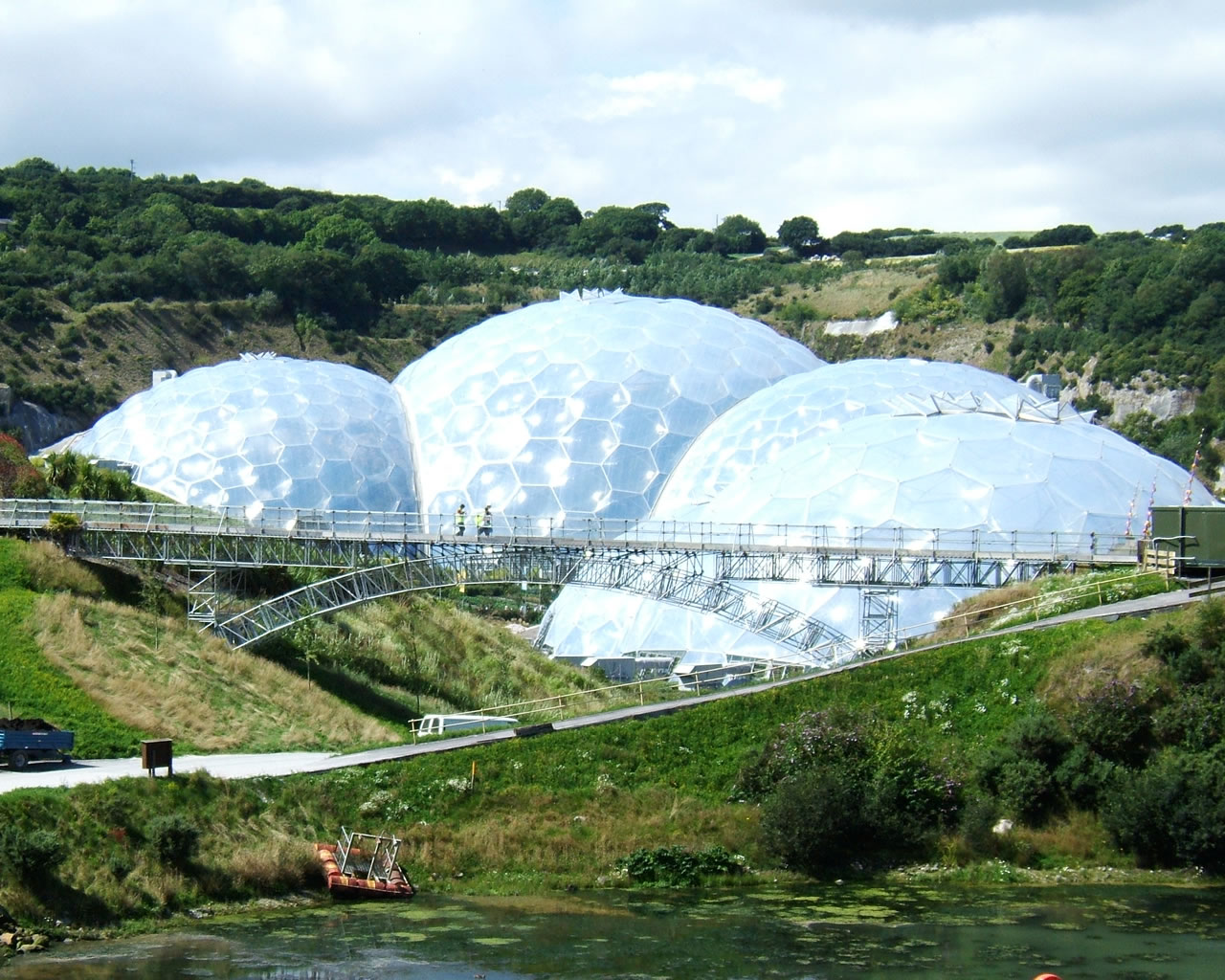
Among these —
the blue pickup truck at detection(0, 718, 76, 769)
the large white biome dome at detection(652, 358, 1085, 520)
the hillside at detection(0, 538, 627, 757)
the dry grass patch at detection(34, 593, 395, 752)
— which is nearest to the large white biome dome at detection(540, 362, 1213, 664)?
the large white biome dome at detection(652, 358, 1085, 520)

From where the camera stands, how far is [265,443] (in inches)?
2625

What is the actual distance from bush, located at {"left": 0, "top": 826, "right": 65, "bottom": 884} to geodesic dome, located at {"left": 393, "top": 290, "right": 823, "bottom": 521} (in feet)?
122

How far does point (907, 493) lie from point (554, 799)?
732 inches

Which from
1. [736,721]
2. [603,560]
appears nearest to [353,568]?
[603,560]

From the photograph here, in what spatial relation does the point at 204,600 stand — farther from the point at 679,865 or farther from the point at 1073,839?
the point at 1073,839

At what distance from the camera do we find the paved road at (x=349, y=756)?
32356 mm

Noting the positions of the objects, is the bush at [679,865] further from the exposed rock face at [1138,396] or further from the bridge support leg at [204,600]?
the exposed rock face at [1138,396]

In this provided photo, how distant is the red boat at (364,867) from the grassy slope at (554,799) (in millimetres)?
432

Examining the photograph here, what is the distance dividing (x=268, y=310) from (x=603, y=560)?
225 ft

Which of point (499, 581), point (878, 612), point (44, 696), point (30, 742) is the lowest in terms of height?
point (30, 742)

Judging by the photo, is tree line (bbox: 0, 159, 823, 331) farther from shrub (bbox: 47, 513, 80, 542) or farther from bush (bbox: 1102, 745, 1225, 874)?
bush (bbox: 1102, 745, 1225, 874)

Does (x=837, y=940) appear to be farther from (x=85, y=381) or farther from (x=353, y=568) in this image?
(x=85, y=381)

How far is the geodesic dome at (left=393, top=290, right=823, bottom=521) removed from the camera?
64.9m

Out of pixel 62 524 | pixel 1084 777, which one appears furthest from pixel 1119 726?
pixel 62 524
